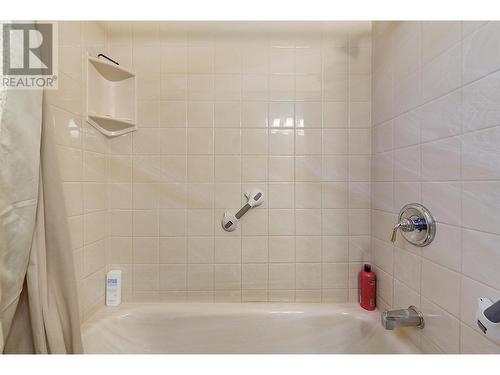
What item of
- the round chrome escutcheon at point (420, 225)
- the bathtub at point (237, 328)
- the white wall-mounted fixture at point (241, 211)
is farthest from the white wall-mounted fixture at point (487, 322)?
the white wall-mounted fixture at point (241, 211)

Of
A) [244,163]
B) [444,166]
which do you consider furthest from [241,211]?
[444,166]

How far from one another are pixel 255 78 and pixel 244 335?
1128 mm

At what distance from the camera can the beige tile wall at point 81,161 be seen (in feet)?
2.78

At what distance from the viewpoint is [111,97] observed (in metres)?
1.08

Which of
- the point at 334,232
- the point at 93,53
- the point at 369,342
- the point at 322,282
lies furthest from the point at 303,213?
the point at 93,53

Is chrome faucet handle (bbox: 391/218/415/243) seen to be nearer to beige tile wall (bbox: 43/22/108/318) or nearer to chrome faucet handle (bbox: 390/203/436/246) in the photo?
chrome faucet handle (bbox: 390/203/436/246)

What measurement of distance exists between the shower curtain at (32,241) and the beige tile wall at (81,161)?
0.22 metres

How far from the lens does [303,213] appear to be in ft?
3.61

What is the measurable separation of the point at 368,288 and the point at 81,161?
1289mm

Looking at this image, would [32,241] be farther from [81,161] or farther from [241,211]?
[241,211]

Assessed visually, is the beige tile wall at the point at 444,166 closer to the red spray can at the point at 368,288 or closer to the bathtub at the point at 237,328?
the red spray can at the point at 368,288

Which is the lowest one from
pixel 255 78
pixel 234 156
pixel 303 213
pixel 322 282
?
pixel 322 282

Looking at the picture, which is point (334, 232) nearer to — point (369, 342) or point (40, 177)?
point (369, 342)

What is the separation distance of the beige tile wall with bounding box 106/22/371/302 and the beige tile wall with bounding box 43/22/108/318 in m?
0.06
